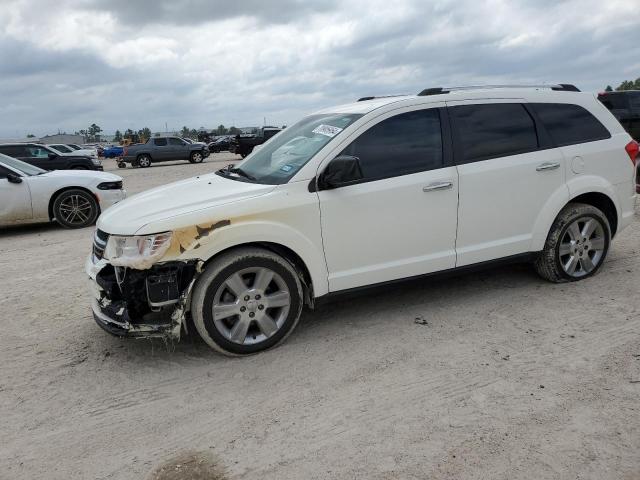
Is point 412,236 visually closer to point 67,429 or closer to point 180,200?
point 180,200

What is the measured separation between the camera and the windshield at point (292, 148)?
4.09 m

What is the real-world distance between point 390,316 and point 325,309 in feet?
2.01

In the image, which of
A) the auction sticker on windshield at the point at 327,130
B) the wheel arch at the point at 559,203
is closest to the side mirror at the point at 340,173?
the auction sticker on windshield at the point at 327,130

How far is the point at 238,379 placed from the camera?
140 inches

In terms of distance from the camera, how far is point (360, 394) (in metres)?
3.27

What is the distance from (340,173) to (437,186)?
0.86m

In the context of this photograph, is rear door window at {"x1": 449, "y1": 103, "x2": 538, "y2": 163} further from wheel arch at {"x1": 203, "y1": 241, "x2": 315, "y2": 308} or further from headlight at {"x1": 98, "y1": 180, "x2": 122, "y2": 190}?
headlight at {"x1": 98, "y1": 180, "x2": 122, "y2": 190}

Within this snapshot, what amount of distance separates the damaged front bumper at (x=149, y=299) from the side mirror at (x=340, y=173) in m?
1.10

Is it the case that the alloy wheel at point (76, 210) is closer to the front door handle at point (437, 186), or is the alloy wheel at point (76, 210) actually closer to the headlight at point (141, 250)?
the headlight at point (141, 250)

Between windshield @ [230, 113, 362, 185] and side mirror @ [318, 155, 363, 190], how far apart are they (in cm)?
23

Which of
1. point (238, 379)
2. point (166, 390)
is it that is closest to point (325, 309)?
point (238, 379)

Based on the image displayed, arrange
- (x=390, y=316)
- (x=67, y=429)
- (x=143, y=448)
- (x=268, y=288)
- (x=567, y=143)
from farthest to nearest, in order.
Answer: (x=567, y=143) < (x=390, y=316) < (x=268, y=288) < (x=67, y=429) < (x=143, y=448)

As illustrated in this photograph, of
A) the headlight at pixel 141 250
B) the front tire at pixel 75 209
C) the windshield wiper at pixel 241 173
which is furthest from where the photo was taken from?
→ the front tire at pixel 75 209

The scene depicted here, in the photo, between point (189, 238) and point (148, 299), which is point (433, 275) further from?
point (148, 299)
